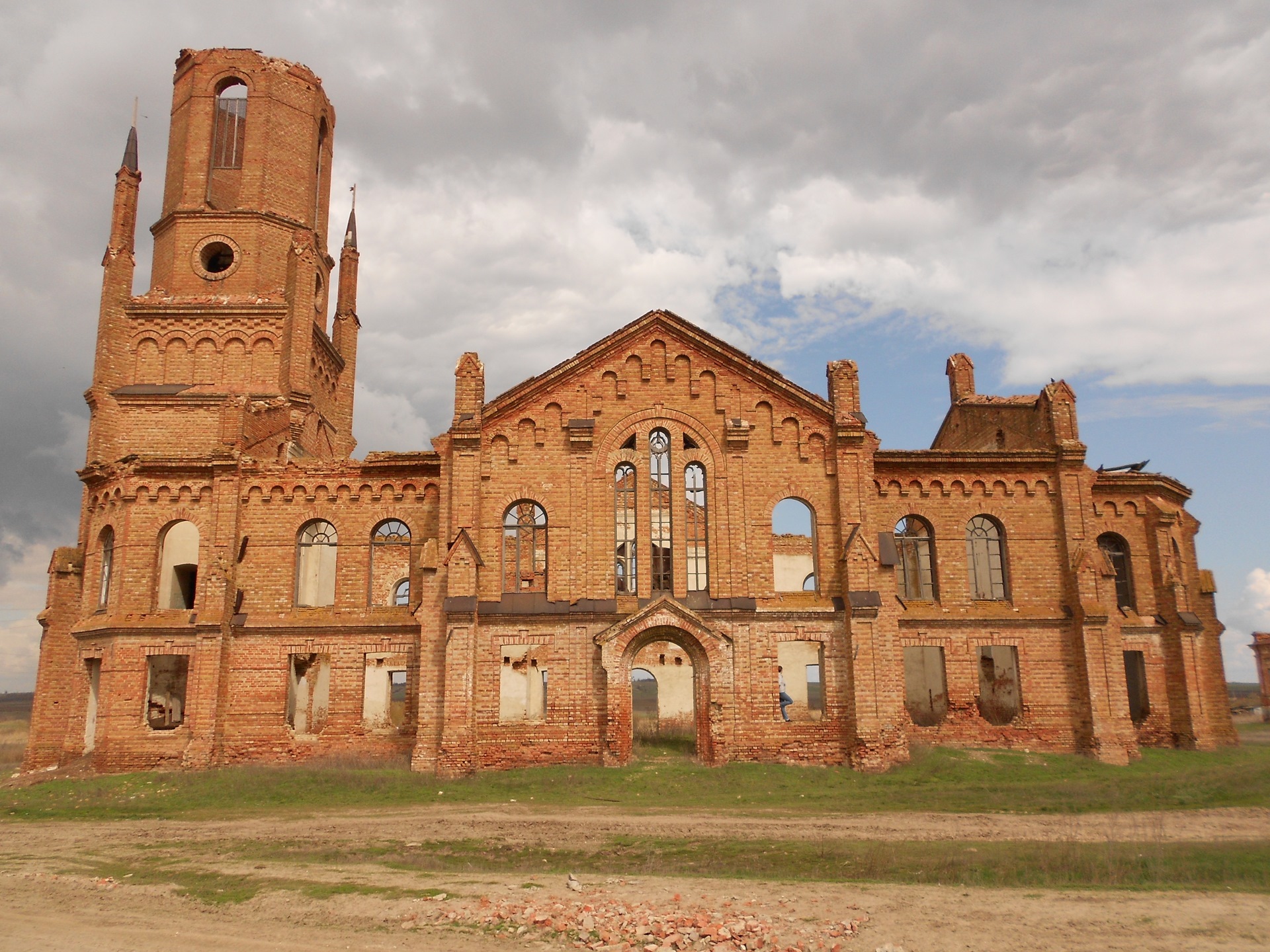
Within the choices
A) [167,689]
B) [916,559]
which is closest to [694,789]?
[916,559]

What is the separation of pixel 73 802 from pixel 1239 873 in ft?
68.2

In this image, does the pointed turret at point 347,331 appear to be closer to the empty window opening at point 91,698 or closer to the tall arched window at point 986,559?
the empty window opening at point 91,698

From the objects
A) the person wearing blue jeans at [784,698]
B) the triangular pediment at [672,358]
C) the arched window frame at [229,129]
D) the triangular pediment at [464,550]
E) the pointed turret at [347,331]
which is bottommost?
the person wearing blue jeans at [784,698]

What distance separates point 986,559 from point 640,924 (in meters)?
20.4

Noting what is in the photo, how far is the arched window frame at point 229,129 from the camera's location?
2873cm

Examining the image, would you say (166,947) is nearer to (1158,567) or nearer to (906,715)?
(906,715)

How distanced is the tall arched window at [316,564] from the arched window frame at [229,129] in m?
13.0

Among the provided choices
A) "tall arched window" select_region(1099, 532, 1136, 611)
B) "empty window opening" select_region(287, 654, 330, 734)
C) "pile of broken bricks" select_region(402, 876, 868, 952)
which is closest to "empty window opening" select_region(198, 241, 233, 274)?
"empty window opening" select_region(287, 654, 330, 734)

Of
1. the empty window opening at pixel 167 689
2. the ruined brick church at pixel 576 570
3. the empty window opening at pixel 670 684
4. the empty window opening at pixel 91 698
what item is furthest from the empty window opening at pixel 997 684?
the empty window opening at pixel 91 698

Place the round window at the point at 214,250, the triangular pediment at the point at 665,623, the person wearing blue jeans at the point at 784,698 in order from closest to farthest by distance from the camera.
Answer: the triangular pediment at the point at 665,623 → the round window at the point at 214,250 → the person wearing blue jeans at the point at 784,698

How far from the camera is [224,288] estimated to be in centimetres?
2766

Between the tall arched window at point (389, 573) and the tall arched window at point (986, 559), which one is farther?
the tall arched window at point (389, 573)

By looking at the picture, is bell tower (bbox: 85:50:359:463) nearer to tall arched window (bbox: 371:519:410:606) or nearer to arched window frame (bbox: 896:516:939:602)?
tall arched window (bbox: 371:519:410:606)

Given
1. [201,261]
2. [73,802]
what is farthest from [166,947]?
[201,261]
